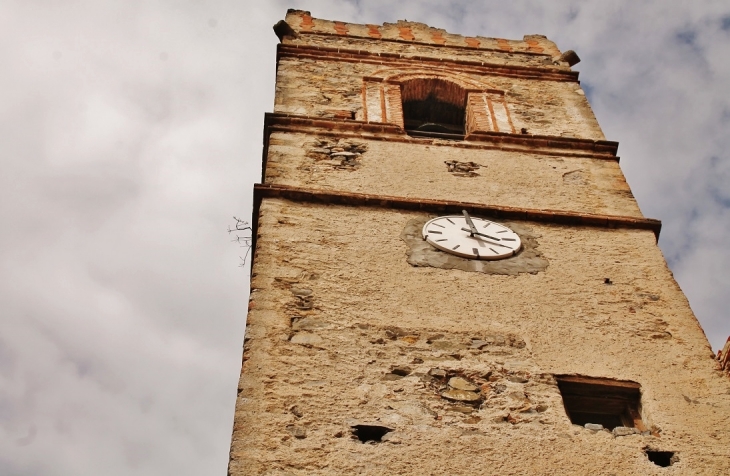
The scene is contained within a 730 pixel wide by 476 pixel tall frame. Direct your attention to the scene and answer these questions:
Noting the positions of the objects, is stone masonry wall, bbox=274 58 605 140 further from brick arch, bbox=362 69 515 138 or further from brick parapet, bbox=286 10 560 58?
brick parapet, bbox=286 10 560 58

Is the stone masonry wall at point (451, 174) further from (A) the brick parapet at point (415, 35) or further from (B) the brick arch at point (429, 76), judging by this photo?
(A) the brick parapet at point (415, 35)

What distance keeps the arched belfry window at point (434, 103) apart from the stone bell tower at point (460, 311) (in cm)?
68

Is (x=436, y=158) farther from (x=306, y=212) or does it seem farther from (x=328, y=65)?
(x=328, y=65)

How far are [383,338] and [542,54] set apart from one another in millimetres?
7364

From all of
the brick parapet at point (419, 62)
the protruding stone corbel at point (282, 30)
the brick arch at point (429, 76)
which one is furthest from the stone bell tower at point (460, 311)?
the protruding stone corbel at point (282, 30)

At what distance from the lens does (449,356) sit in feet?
17.9

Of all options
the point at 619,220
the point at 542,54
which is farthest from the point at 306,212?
the point at 542,54

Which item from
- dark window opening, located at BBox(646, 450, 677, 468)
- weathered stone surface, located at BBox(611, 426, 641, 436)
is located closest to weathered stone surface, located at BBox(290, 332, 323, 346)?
weathered stone surface, located at BBox(611, 426, 641, 436)

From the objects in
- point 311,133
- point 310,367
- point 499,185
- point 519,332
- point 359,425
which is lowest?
point 359,425

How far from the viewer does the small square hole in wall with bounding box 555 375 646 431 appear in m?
5.39

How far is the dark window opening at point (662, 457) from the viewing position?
189 inches

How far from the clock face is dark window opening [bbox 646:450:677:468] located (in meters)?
2.17

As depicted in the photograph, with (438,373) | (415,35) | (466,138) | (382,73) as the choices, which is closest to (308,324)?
(438,373)

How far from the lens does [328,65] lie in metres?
10.6
